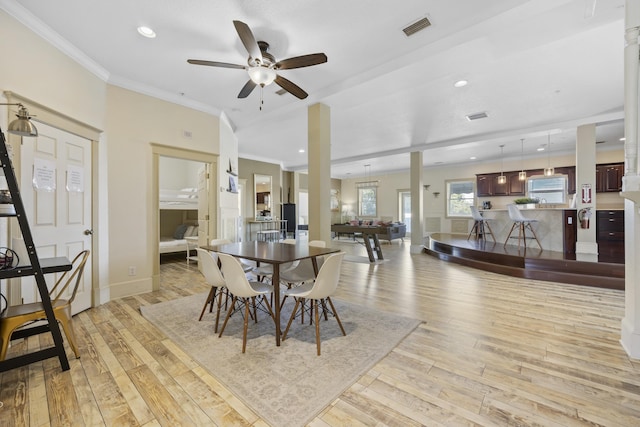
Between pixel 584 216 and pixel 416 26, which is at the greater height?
pixel 416 26

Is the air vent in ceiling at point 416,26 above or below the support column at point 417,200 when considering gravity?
above

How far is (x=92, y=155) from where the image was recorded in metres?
3.36

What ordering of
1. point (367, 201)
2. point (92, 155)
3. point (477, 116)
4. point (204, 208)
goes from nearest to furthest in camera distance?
point (92, 155) < point (204, 208) < point (477, 116) < point (367, 201)

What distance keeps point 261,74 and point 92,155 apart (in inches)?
97.9

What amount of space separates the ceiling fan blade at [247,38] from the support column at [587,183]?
6230 mm

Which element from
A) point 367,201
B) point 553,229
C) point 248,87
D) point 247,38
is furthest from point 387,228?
point 367,201

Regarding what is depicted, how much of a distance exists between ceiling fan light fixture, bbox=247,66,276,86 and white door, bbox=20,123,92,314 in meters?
2.23

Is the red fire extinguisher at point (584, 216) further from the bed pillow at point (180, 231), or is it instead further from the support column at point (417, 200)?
the bed pillow at point (180, 231)

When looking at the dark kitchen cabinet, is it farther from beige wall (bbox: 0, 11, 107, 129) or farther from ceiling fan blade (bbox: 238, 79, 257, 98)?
beige wall (bbox: 0, 11, 107, 129)

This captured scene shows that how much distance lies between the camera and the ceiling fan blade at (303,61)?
93.7 inches

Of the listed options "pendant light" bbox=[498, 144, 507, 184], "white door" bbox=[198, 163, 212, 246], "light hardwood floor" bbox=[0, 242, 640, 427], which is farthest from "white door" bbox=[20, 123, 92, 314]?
"pendant light" bbox=[498, 144, 507, 184]

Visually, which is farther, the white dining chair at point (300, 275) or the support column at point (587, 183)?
the support column at point (587, 183)

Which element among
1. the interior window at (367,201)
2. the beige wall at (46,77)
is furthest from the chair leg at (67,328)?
the interior window at (367,201)

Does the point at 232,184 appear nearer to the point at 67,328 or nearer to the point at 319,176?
the point at 319,176
